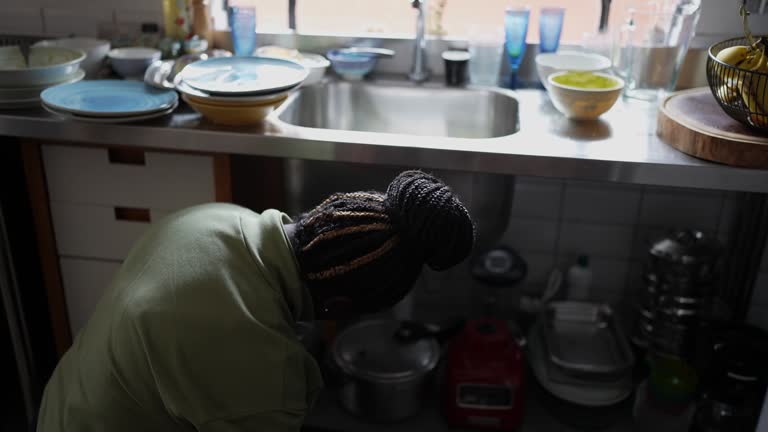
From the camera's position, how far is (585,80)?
154cm

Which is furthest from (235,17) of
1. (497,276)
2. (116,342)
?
(116,342)

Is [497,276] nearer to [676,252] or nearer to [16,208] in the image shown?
[676,252]

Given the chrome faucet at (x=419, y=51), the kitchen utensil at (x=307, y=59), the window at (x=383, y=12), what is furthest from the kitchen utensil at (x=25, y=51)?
the window at (x=383, y=12)

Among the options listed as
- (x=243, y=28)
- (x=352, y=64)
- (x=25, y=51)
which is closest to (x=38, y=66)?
(x=25, y=51)

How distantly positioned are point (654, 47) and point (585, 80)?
0.60 feet

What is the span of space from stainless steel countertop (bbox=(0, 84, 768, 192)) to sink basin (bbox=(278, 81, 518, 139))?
234mm

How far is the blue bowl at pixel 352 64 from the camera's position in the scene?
1721mm

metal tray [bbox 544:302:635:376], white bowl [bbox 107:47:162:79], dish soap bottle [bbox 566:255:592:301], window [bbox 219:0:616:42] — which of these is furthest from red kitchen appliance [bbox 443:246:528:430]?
window [bbox 219:0:616:42]

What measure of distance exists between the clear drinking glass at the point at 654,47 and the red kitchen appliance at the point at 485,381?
65 cm

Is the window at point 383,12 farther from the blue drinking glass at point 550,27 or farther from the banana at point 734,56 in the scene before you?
the banana at point 734,56

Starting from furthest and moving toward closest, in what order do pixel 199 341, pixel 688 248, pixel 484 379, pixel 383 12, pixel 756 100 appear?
pixel 383 12
pixel 688 248
pixel 484 379
pixel 756 100
pixel 199 341

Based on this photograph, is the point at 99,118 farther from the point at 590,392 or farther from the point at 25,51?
the point at 590,392

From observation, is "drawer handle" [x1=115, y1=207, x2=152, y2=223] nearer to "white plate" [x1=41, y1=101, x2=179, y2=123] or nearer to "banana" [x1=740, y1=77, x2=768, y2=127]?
"white plate" [x1=41, y1=101, x2=179, y2=123]

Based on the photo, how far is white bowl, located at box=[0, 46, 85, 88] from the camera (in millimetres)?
1438
